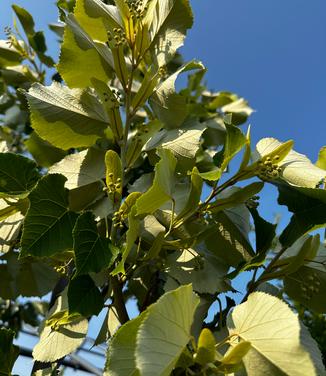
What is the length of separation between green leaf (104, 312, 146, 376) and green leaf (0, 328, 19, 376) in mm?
330

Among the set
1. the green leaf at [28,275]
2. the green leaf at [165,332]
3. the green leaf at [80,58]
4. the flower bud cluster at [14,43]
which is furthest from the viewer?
the flower bud cluster at [14,43]

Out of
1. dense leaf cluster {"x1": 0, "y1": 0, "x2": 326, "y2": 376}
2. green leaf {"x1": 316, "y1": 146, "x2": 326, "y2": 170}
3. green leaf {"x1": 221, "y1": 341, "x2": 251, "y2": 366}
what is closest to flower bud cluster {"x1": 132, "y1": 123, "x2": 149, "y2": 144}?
dense leaf cluster {"x1": 0, "y1": 0, "x2": 326, "y2": 376}

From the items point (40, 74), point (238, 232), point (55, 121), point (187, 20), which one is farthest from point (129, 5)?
point (40, 74)

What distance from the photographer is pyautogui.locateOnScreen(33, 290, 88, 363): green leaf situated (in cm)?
88

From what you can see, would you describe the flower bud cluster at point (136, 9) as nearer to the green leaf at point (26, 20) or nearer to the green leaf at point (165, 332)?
the green leaf at point (165, 332)

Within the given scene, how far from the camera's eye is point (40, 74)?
185 cm

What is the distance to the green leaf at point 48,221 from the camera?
0.78 meters

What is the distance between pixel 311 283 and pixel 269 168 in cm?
27

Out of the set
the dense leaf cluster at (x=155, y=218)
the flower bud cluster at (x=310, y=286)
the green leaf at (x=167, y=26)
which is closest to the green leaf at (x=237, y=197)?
the dense leaf cluster at (x=155, y=218)

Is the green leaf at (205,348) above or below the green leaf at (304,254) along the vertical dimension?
below

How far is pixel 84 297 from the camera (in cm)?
81

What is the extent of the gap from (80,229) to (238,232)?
1.11 feet

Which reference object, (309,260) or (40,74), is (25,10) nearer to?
(40,74)

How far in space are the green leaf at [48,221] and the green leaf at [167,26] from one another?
14.9 inches
